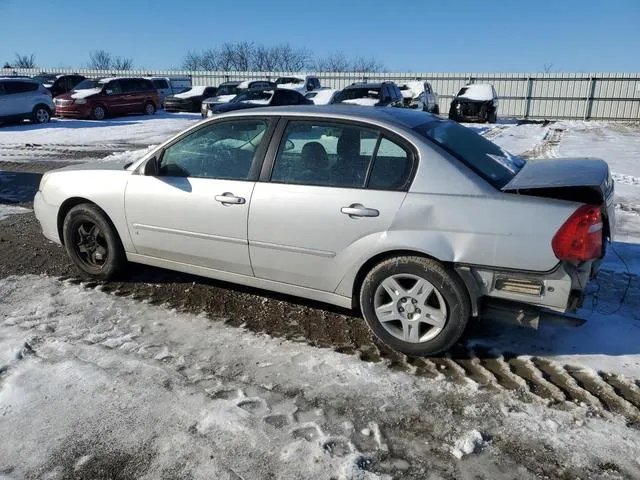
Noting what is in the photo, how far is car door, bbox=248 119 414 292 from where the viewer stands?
328 cm

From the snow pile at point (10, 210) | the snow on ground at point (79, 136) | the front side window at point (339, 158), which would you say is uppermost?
the front side window at point (339, 158)

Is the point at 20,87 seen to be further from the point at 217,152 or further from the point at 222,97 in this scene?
the point at 217,152

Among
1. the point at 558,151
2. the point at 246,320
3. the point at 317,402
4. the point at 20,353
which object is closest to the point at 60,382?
the point at 20,353

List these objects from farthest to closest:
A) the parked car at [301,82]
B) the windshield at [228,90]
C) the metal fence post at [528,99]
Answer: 1. the metal fence post at [528,99]
2. the parked car at [301,82]
3. the windshield at [228,90]

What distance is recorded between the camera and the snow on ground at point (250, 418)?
241 cm

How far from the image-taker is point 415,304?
327 cm

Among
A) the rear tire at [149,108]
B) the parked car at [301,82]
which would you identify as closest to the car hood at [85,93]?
the rear tire at [149,108]

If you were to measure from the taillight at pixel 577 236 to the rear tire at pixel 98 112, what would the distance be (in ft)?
73.0

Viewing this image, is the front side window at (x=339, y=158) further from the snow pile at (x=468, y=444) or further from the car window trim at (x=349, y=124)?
the snow pile at (x=468, y=444)

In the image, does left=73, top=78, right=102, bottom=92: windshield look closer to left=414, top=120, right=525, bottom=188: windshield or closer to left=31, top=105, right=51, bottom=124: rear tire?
left=31, top=105, right=51, bottom=124: rear tire

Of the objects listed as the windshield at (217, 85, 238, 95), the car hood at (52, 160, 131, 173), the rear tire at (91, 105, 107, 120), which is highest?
the windshield at (217, 85, 238, 95)

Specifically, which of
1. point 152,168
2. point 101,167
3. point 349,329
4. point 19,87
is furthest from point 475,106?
point 349,329

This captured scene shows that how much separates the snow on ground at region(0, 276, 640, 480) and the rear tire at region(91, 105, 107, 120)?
20.3 metres

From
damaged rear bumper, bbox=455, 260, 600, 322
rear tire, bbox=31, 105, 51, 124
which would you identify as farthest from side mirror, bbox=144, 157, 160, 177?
rear tire, bbox=31, 105, 51, 124
